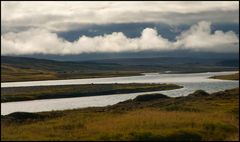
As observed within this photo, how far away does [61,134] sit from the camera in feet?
141

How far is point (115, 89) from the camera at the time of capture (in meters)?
Result: 180

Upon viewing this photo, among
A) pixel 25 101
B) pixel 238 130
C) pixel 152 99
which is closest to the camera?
pixel 238 130

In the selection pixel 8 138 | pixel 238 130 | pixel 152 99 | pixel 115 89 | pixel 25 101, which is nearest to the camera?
pixel 8 138

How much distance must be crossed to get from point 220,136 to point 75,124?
15.4 meters

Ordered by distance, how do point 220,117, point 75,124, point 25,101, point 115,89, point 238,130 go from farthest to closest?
1. point 115,89
2. point 25,101
3. point 220,117
4. point 75,124
5. point 238,130

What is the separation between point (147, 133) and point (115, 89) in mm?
137946

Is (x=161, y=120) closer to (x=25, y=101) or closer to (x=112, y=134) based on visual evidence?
(x=112, y=134)

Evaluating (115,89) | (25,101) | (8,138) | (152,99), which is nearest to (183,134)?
(8,138)

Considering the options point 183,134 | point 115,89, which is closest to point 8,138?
point 183,134

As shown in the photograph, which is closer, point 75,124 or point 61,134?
point 61,134

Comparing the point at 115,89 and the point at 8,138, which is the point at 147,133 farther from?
the point at 115,89

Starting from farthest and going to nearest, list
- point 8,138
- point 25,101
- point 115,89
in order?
point 115,89 → point 25,101 → point 8,138

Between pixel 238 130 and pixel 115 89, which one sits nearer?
pixel 238 130

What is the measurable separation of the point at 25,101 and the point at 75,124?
96.1 m
